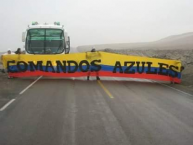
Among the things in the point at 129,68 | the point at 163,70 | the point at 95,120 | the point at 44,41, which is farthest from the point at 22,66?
the point at 95,120

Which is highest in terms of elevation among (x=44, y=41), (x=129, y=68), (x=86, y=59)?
(x=44, y=41)

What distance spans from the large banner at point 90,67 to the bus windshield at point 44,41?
2.30 metres

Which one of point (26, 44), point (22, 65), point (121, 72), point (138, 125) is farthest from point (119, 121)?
point (26, 44)

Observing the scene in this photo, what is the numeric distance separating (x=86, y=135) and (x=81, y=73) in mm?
11943

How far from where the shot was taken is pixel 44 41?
2075cm

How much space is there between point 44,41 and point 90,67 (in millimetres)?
4459

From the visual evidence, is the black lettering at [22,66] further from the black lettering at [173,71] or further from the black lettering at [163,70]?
the black lettering at [173,71]

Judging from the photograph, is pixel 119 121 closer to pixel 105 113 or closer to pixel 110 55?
pixel 105 113

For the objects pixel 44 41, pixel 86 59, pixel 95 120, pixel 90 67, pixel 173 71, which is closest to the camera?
pixel 95 120

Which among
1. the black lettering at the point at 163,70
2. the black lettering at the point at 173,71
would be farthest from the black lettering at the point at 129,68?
the black lettering at the point at 173,71

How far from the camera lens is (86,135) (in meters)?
6.45

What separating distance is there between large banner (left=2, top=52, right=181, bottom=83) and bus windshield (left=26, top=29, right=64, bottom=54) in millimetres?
2298

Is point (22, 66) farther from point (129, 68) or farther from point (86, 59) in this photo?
point (129, 68)

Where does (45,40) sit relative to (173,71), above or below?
above
